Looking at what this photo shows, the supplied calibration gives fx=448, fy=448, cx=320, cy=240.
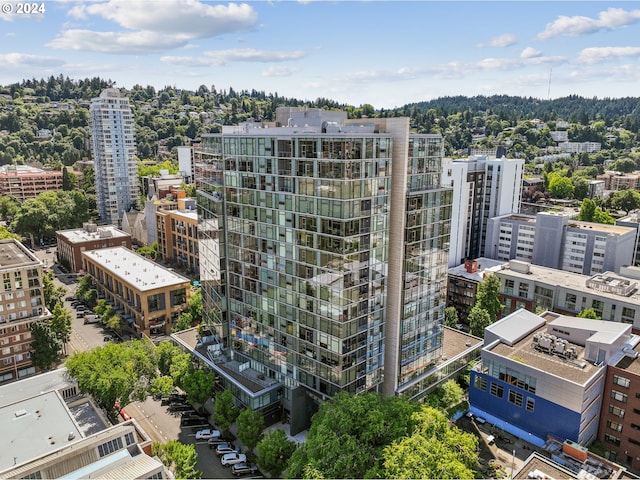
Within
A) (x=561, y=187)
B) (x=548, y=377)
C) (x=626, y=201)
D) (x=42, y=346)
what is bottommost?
(x=42, y=346)

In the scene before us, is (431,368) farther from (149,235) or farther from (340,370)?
(149,235)

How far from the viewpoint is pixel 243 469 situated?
53031 millimetres

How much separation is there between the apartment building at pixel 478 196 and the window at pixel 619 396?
52.3 m

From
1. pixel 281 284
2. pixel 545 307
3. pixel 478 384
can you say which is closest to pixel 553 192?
pixel 545 307

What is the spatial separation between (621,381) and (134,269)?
9067 cm

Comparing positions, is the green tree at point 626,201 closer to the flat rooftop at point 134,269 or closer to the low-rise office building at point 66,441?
the flat rooftop at point 134,269

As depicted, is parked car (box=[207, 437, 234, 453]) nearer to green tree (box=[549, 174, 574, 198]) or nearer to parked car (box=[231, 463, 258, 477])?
parked car (box=[231, 463, 258, 477])

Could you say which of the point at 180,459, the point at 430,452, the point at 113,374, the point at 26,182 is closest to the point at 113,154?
the point at 26,182

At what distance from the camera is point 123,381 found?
55.8 m

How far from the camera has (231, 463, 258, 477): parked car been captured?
52.8 meters

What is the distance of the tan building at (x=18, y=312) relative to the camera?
2899 inches

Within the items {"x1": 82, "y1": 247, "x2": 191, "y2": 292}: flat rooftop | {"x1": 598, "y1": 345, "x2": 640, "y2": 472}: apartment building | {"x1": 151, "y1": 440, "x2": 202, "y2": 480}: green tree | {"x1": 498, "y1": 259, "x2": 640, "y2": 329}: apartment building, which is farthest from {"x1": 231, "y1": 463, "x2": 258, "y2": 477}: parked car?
{"x1": 498, "y1": 259, "x2": 640, "y2": 329}: apartment building

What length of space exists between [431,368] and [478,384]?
311 inches

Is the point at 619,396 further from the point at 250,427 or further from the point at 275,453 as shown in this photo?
the point at 250,427
